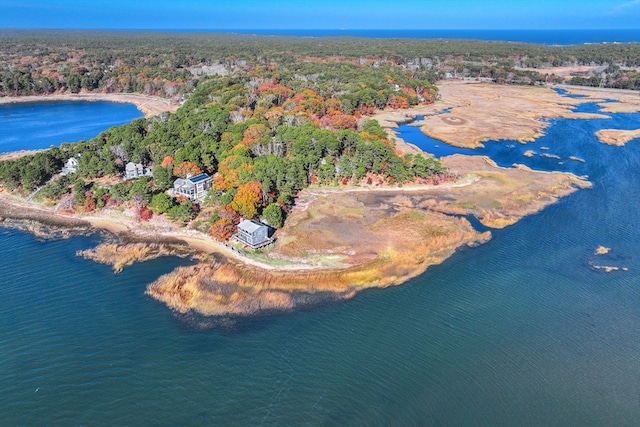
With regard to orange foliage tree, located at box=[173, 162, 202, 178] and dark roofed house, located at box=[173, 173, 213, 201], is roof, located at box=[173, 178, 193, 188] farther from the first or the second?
orange foliage tree, located at box=[173, 162, 202, 178]

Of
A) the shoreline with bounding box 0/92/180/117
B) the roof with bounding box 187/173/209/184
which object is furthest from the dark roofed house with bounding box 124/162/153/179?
the shoreline with bounding box 0/92/180/117

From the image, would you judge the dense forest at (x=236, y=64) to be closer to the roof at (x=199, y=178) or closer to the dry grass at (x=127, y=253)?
A: the roof at (x=199, y=178)

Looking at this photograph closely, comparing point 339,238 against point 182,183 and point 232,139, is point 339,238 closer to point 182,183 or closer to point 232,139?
point 182,183

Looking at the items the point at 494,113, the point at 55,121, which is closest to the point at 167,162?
the point at 55,121

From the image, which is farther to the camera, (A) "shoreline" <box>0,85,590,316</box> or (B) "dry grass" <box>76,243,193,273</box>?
(B) "dry grass" <box>76,243,193,273</box>

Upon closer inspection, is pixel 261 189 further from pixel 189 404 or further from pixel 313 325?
pixel 189 404

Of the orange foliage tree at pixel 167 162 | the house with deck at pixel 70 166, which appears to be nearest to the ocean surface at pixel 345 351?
the orange foliage tree at pixel 167 162
